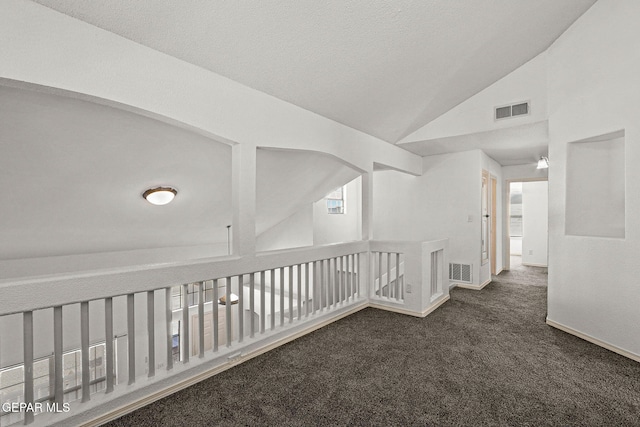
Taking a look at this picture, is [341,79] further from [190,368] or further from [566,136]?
[190,368]

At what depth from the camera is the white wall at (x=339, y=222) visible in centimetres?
662

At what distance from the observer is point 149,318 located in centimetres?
215

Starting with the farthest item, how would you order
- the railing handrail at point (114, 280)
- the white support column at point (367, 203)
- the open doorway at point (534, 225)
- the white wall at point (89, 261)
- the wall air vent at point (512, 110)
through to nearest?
the open doorway at point (534, 225)
the white support column at point (367, 203)
the wall air vent at point (512, 110)
the white wall at point (89, 261)
the railing handrail at point (114, 280)

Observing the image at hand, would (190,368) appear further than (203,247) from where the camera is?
No

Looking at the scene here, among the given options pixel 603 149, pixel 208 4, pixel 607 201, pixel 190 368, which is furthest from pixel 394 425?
pixel 603 149

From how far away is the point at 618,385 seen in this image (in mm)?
2236

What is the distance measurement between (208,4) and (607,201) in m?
4.01

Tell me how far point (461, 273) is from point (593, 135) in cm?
294

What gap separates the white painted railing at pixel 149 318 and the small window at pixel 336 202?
2.34m

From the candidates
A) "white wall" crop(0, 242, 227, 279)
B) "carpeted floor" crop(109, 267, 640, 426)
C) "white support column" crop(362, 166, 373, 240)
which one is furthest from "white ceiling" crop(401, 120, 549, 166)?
"white wall" crop(0, 242, 227, 279)

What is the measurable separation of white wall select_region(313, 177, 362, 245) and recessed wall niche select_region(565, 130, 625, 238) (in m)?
4.20

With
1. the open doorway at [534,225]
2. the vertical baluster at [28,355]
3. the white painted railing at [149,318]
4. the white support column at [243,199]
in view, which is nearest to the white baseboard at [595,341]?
the white painted railing at [149,318]

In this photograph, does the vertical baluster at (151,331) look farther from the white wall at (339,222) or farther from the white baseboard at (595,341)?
the white wall at (339,222)

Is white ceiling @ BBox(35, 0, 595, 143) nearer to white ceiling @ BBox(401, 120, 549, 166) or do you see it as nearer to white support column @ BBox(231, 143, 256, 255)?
white support column @ BBox(231, 143, 256, 255)
